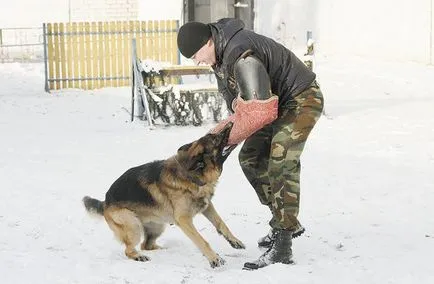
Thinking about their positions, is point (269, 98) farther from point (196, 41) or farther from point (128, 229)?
point (128, 229)

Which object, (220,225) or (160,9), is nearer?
(220,225)

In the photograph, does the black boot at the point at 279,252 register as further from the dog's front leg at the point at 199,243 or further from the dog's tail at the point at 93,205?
the dog's tail at the point at 93,205

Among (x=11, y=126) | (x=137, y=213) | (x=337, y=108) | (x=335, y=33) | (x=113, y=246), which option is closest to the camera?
(x=137, y=213)

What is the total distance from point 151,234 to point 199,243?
61 centimetres

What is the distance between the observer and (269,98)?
4.00 m

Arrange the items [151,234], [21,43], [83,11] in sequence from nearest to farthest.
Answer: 1. [151,234]
2. [83,11]
3. [21,43]

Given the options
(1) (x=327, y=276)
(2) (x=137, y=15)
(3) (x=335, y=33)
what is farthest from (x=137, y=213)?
(2) (x=137, y=15)

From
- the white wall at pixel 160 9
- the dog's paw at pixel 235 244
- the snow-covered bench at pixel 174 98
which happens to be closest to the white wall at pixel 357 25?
the white wall at pixel 160 9

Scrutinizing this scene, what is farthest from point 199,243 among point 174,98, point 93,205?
point 174,98

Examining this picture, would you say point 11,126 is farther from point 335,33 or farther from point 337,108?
point 335,33

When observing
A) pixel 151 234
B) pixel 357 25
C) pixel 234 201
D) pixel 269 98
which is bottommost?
pixel 234 201

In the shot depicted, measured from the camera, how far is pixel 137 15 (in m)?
21.0

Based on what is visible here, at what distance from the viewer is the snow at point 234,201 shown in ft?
14.0

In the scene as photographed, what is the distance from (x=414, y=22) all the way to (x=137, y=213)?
42.6 feet
